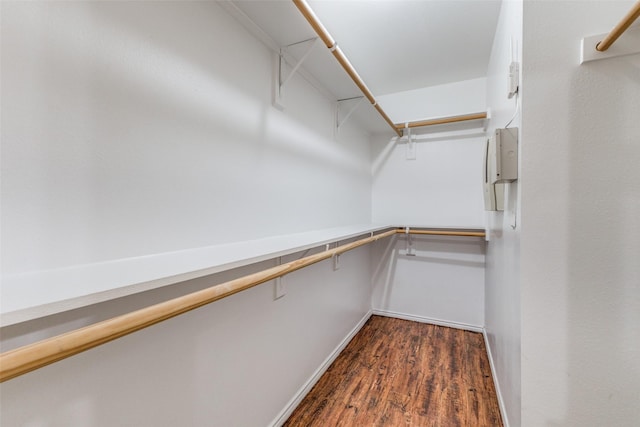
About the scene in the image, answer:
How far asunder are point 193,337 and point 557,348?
136 cm

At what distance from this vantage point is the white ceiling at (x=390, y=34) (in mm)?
1251

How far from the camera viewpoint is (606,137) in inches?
38.1

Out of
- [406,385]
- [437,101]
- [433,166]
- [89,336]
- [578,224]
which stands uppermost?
[437,101]

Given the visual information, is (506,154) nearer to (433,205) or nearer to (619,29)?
(619,29)

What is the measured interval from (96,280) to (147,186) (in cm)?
35

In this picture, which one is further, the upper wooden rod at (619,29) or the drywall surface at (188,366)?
the upper wooden rod at (619,29)

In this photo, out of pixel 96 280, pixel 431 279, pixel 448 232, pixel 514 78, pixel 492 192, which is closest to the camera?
pixel 96 280

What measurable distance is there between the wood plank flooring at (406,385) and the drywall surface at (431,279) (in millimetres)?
239

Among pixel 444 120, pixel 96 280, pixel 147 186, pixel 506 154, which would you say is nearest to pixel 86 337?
pixel 96 280

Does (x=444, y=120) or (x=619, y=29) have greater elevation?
(x=444, y=120)

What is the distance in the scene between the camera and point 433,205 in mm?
2768

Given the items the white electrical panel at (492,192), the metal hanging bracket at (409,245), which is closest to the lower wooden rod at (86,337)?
the white electrical panel at (492,192)

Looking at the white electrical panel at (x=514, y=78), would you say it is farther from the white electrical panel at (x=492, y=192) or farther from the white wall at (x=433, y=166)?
the white wall at (x=433, y=166)

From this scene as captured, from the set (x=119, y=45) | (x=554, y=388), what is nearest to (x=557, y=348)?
(x=554, y=388)
